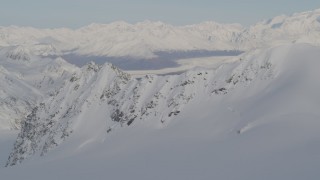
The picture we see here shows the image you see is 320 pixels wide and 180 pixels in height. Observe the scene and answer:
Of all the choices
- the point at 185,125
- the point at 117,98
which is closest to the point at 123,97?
the point at 117,98

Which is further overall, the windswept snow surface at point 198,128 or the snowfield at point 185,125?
the snowfield at point 185,125

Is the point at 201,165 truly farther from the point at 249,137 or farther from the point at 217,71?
the point at 217,71

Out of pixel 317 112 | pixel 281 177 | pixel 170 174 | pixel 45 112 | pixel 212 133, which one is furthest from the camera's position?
pixel 45 112

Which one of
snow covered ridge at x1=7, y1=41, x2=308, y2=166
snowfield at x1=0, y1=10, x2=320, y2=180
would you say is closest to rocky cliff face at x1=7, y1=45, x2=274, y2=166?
snow covered ridge at x1=7, y1=41, x2=308, y2=166

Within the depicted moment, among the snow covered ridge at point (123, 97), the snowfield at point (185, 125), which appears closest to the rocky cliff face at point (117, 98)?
the snow covered ridge at point (123, 97)

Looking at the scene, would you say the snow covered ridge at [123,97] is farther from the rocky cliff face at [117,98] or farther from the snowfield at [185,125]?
the snowfield at [185,125]

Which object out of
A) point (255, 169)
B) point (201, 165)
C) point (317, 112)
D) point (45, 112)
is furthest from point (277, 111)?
point (45, 112)
